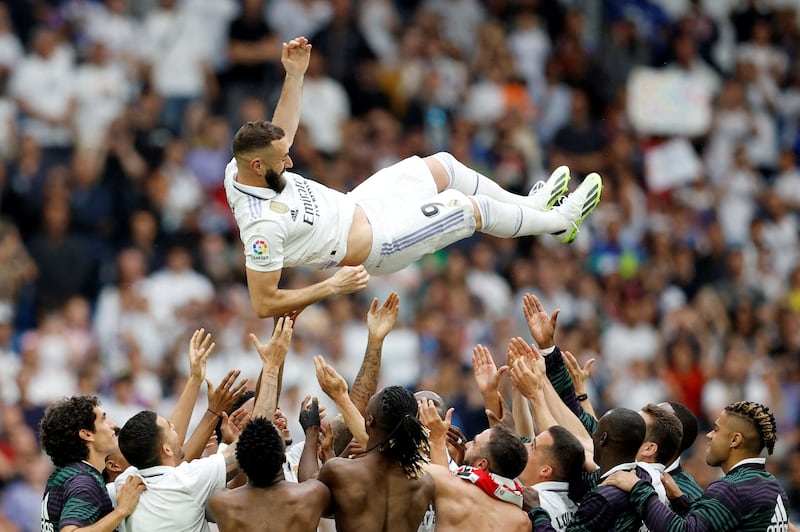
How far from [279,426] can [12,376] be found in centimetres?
597

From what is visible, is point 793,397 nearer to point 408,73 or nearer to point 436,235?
point 408,73

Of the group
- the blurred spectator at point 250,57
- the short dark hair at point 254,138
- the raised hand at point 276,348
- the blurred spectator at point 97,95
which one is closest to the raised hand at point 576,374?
the raised hand at point 276,348

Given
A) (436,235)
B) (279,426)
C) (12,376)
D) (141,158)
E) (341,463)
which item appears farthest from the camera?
(141,158)

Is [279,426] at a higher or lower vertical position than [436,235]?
lower

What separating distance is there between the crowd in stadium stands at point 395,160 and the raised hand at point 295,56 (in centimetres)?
529

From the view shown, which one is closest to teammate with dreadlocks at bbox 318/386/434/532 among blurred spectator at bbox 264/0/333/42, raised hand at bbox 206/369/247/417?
raised hand at bbox 206/369/247/417

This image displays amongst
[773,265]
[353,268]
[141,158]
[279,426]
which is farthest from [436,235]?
[773,265]

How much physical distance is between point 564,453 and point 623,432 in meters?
0.41

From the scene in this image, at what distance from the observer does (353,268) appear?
28.8ft

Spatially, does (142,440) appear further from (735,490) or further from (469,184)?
(735,490)

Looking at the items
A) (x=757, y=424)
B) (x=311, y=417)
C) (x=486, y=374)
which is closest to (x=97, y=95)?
(x=486, y=374)

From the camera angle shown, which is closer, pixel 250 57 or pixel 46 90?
pixel 46 90

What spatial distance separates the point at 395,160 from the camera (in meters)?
17.0

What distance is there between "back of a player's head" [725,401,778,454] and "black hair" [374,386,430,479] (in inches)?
74.4
